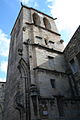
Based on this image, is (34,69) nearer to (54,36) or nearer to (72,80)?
(72,80)

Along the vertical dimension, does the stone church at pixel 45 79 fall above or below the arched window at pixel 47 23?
below

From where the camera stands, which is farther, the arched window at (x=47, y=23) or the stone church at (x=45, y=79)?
the arched window at (x=47, y=23)

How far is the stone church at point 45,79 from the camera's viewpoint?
7.74 m

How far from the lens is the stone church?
7738mm

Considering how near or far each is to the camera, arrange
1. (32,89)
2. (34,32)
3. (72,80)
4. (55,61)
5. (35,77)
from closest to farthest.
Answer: (32,89) → (35,77) → (72,80) → (55,61) → (34,32)

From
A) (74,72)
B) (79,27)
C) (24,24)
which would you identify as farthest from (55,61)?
(24,24)

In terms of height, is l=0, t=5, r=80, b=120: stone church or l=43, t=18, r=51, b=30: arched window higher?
l=43, t=18, r=51, b=30: arched window

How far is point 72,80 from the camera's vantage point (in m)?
10.2

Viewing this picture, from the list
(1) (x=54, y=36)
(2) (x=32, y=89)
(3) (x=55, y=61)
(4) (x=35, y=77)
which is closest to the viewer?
(2) (x=32, y=89)

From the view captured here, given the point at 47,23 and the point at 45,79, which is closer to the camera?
the point at 45,79

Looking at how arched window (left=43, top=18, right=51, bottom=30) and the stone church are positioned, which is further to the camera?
arched window (left=43, top=18, right=51, bottom=30)

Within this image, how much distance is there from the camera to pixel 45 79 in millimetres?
9195

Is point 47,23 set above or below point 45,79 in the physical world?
above

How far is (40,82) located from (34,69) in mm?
1123
